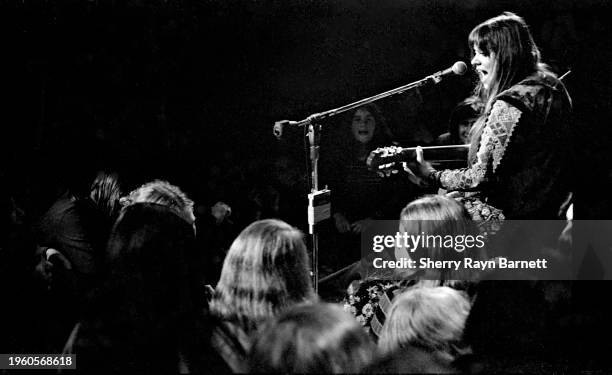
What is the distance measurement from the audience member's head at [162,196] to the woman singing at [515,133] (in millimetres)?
1285

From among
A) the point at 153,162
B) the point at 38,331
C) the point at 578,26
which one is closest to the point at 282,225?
the point at 153,162

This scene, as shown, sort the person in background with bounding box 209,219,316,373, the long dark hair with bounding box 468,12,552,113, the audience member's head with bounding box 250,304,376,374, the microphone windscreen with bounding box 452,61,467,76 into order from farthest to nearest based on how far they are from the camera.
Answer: the microphone windscreen with bounding box 452,61,467,76, the long dark hair with bounding box 468,12,552,113, the person in background with bounding box 209,219,316,373, the audience member's head with bounding box 250,304,376,374

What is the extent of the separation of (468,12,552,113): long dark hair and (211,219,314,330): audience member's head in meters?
1.41

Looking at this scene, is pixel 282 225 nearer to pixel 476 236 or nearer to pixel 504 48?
pixel 476 236

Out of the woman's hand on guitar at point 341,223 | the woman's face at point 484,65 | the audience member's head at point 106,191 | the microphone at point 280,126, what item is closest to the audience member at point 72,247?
the audience member's head at point 106,191

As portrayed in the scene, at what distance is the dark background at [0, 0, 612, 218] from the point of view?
3744mm

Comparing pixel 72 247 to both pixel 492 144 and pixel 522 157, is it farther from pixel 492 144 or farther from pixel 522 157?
pixel 522 157

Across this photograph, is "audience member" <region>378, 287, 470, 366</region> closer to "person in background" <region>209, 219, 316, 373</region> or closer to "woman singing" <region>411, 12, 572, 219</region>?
"person in background" <region>209, 219, 316, 373</region>

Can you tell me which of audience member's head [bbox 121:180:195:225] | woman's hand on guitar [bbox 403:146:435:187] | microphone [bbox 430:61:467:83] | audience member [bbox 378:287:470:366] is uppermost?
microphone [bbox 430:61:467:83]

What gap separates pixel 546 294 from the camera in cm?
363

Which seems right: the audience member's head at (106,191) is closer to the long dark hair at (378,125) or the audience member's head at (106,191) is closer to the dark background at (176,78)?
the dark background at (176,78)

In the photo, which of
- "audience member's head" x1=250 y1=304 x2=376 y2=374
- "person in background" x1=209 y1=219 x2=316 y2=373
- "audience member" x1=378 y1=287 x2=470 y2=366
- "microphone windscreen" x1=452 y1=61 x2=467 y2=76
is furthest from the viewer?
"microphone windscreen" x1=452 y1=61 x2=467 y2=76

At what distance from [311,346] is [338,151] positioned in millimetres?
2044

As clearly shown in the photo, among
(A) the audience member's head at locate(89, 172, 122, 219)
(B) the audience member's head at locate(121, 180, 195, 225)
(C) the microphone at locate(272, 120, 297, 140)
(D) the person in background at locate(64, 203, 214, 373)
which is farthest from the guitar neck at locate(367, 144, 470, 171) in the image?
(A) the audience member's head at locate(89, 172, 122, 219)
